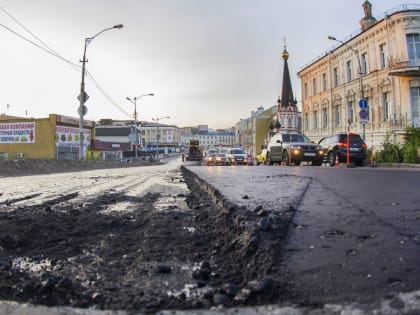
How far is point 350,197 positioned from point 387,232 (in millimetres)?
2332

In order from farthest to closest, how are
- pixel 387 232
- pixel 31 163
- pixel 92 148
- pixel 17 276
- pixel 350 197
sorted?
1. pixel 92 148
2. pixel 31 163
3. pixel 350 197
4. pixel 387 232
5. pixel 17 276

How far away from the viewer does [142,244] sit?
312cm

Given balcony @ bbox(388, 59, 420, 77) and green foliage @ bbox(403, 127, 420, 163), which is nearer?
green foliage @ bbox(403, 127, 420, 163)

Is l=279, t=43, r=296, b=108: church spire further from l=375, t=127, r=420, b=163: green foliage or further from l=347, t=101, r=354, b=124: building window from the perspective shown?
l=375, t=127, r=420, b=163: green foliage

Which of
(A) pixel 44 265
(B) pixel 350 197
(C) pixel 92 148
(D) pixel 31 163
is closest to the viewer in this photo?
(A) pixel 44 265

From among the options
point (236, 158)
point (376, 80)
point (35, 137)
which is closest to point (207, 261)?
point (236, 158)

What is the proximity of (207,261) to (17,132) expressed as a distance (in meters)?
47.0

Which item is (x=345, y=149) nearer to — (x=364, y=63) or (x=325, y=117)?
(x=364, y=63)

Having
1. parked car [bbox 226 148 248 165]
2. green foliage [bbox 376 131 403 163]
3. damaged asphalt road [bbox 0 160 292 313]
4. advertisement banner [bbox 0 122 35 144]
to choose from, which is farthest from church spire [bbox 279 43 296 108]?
damaged asphalt road [bbox 0 160 292 313]

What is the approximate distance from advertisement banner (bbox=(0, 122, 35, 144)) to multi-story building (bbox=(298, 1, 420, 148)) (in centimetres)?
3450

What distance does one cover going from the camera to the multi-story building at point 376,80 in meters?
27.4

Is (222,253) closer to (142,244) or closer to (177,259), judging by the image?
(177,259)

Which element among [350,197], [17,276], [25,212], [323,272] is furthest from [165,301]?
[350,197]

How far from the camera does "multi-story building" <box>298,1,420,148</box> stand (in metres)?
27.4
